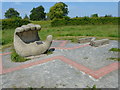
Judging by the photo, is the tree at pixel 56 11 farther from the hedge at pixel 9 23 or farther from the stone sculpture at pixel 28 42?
the stone sculpture at pixel 28 42

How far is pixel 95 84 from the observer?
5184 millimetres

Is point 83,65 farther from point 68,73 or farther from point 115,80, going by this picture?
point 115,80

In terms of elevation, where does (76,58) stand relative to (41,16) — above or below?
below

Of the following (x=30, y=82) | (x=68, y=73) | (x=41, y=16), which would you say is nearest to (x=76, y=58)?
(x=68, y=73)

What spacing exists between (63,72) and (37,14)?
174ft

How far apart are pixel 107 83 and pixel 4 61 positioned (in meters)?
6.10

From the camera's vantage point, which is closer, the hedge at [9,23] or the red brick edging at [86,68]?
the red brick edging at [86,68]

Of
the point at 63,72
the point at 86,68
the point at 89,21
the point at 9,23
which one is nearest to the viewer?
the point at 63,72

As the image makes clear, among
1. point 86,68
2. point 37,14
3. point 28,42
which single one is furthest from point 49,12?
point 86,68

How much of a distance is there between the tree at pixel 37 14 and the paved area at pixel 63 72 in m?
49.9

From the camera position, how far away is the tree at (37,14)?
56.4 metres

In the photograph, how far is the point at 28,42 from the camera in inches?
Answer: 342

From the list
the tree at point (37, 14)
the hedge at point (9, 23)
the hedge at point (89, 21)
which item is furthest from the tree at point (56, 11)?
the hedge at point (9, 23)

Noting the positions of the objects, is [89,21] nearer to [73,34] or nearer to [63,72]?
[73,34]
